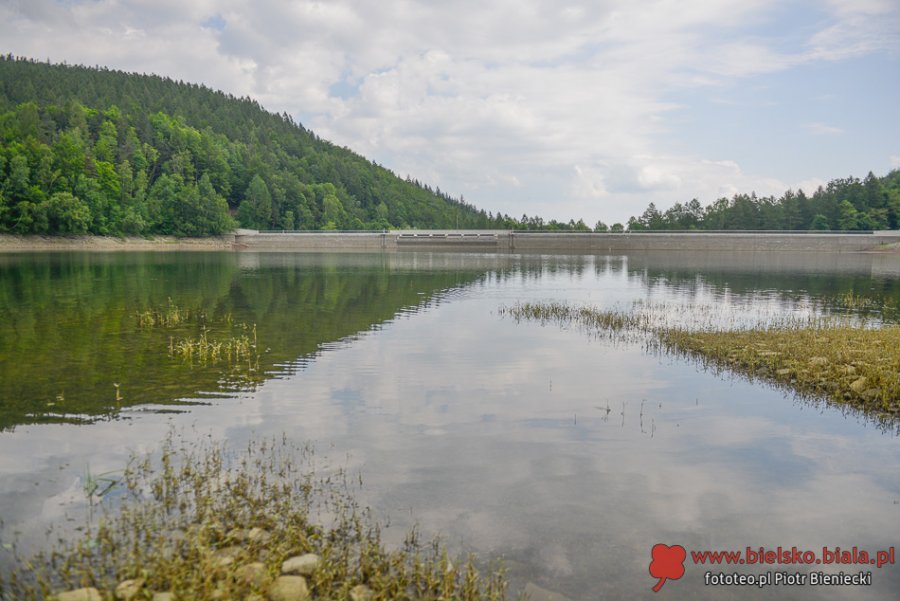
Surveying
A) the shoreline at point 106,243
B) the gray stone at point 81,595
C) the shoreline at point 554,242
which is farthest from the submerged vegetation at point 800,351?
the shoreline at point 554,242

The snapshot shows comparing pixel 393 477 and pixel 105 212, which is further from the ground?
pixel 105 212

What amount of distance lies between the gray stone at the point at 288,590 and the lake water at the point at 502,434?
8.00 feet

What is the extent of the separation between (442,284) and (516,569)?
5820cm

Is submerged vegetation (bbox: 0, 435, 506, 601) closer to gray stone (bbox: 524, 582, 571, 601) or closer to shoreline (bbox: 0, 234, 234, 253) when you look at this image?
gray stone (bbox: 524, 582, 571, 601)

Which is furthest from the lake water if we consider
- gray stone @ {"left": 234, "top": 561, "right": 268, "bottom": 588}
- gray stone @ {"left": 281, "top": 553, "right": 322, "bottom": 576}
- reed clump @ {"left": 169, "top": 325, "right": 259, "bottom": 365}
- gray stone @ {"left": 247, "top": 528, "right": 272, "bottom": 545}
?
gray stone @ {"left": 234, "top": 561, "right": 268, "bottom": 588}

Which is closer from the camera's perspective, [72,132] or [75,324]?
[75,324]

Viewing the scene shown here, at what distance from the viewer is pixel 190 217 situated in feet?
599

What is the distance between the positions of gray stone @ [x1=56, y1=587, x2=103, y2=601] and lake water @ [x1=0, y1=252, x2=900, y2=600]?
10.3ft

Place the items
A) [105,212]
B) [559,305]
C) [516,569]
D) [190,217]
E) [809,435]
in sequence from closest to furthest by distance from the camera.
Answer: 1. [516,569]
2. [809,435]
3. [559,305]
4. [105,212]
5. [190,217]

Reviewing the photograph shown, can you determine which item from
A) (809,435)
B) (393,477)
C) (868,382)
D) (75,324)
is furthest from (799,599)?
(75,324)

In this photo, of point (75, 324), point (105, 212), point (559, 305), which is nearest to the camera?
point (75, 324)

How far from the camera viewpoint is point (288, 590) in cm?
924

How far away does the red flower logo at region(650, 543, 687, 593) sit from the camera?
10573 mm

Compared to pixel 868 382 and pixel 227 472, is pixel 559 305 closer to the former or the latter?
pixel 868 382
